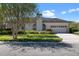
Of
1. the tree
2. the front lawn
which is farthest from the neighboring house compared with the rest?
the tree

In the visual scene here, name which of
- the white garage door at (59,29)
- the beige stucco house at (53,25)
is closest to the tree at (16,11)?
the beige stucco house at (53,25)

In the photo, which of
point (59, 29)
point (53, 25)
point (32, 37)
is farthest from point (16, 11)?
point (53, 25)

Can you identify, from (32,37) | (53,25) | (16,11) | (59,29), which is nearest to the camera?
(16,11)

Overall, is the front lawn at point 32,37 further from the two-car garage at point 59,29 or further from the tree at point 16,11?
the two-car garage at point 59,29

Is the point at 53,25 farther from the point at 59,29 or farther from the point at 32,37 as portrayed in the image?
the point at 32,37

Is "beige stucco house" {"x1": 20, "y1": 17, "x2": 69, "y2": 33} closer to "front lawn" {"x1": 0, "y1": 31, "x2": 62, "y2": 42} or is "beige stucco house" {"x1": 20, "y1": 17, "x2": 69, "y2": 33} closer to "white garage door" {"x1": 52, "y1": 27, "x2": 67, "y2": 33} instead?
"white garage door" {"x1": 52, "y1": 27, "x2": 67, "y2": 33}

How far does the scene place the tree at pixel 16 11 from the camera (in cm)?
985

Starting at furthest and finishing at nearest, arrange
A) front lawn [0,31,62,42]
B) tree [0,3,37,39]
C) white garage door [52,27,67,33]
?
white garage door [52,27,67,33] < front lawn [0,31,62,42] < tree [0,3,37,39]

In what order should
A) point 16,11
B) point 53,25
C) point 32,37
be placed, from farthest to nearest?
point 53,25, point 32,37, point 16,11

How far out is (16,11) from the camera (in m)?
10.2

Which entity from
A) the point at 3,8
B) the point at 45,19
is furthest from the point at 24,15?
the point at 45,19

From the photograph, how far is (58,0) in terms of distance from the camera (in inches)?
178

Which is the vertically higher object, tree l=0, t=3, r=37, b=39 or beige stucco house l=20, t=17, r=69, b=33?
tree l=0, t=3, r=37, b=39

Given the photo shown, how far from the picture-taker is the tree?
985cm
